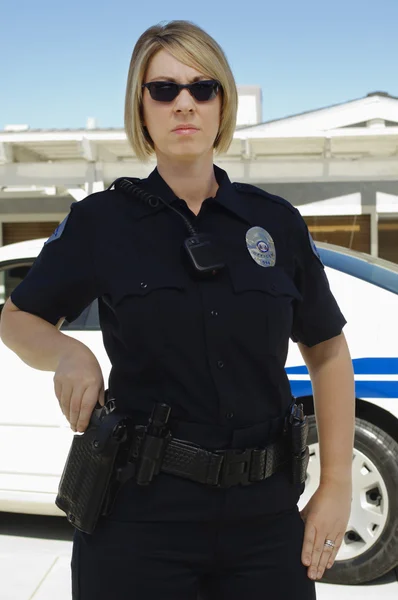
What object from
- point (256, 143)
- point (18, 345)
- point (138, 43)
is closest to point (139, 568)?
point (18, 345)

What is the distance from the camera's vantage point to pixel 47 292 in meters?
1.40

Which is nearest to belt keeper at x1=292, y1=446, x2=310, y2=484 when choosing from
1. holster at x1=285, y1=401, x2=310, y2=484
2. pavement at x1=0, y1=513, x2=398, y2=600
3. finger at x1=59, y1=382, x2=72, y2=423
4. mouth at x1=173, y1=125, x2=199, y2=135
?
holster at x1=285, y1=401, x2=310, y2=484

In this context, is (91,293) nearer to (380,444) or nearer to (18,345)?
(18,345)

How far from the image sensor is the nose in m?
1.43

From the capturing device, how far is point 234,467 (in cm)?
135

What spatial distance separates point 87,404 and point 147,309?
0.65 feet

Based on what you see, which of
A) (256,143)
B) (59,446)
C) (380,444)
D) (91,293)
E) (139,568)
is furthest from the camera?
(256,143)

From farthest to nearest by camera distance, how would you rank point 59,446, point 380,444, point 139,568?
1. point 59,446
2. point 380,444
3. point 139,568

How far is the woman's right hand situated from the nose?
49 cm

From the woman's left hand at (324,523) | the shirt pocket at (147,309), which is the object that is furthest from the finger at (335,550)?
the shirt pocket at (147,309)

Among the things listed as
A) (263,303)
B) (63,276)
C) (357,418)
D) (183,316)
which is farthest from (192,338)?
(357,418)

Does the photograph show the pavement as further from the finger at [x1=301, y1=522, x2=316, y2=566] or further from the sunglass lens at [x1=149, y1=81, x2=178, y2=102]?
the sunglass lens at [x1=149, y1=81, x2=178, y2=102]

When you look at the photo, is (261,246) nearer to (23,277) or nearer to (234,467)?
(234,467)

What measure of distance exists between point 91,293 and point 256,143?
878 cm
